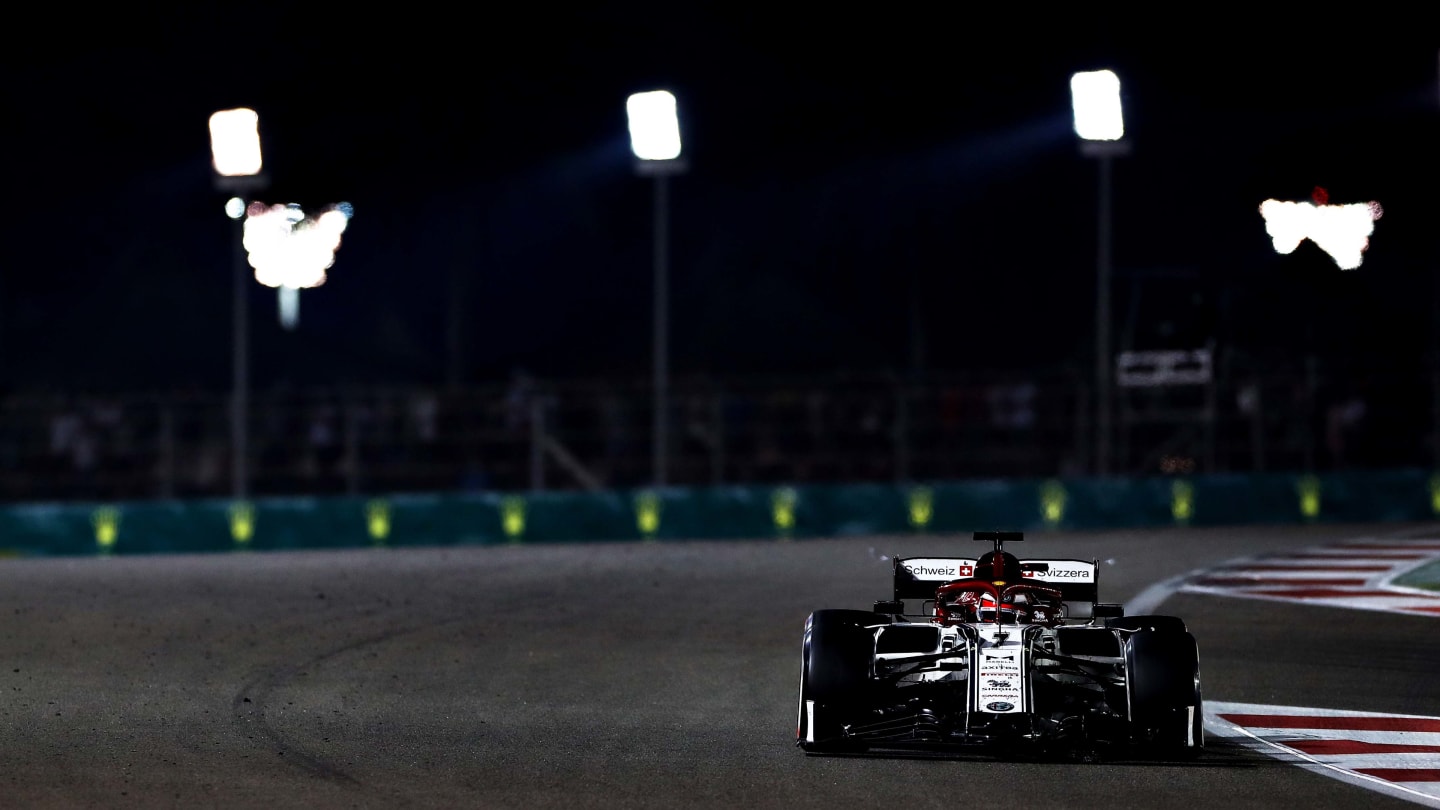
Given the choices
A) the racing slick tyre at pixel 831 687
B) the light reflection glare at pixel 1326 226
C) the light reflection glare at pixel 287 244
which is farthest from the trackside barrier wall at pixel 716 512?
the racing slick tyre at pixel 831 687

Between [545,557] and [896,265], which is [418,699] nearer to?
[545,557]

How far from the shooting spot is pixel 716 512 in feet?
72.8

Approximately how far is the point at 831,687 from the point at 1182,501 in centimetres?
1536

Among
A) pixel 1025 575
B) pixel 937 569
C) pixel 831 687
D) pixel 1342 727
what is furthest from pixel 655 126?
pixel 831 687

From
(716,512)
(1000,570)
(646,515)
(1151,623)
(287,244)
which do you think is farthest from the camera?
(287,244)

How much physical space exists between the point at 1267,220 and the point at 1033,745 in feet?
62.0

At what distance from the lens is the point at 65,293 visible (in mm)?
36406

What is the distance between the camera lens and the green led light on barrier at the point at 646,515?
22.0m

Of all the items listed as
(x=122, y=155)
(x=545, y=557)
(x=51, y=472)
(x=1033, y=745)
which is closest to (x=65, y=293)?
(x=122, y=155)

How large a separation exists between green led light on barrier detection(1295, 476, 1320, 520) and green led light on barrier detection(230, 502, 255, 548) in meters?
11.6

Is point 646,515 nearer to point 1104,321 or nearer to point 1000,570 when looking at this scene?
point 1104,321

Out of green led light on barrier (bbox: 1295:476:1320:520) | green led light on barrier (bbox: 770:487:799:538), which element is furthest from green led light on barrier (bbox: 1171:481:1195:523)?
green led light on barrier (bbox: 770:487:799:538)

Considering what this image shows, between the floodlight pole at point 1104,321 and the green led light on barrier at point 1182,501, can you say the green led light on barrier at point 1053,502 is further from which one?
the floodlight pole at point 1104,321

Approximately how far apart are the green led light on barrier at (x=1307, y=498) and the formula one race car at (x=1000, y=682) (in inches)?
583
